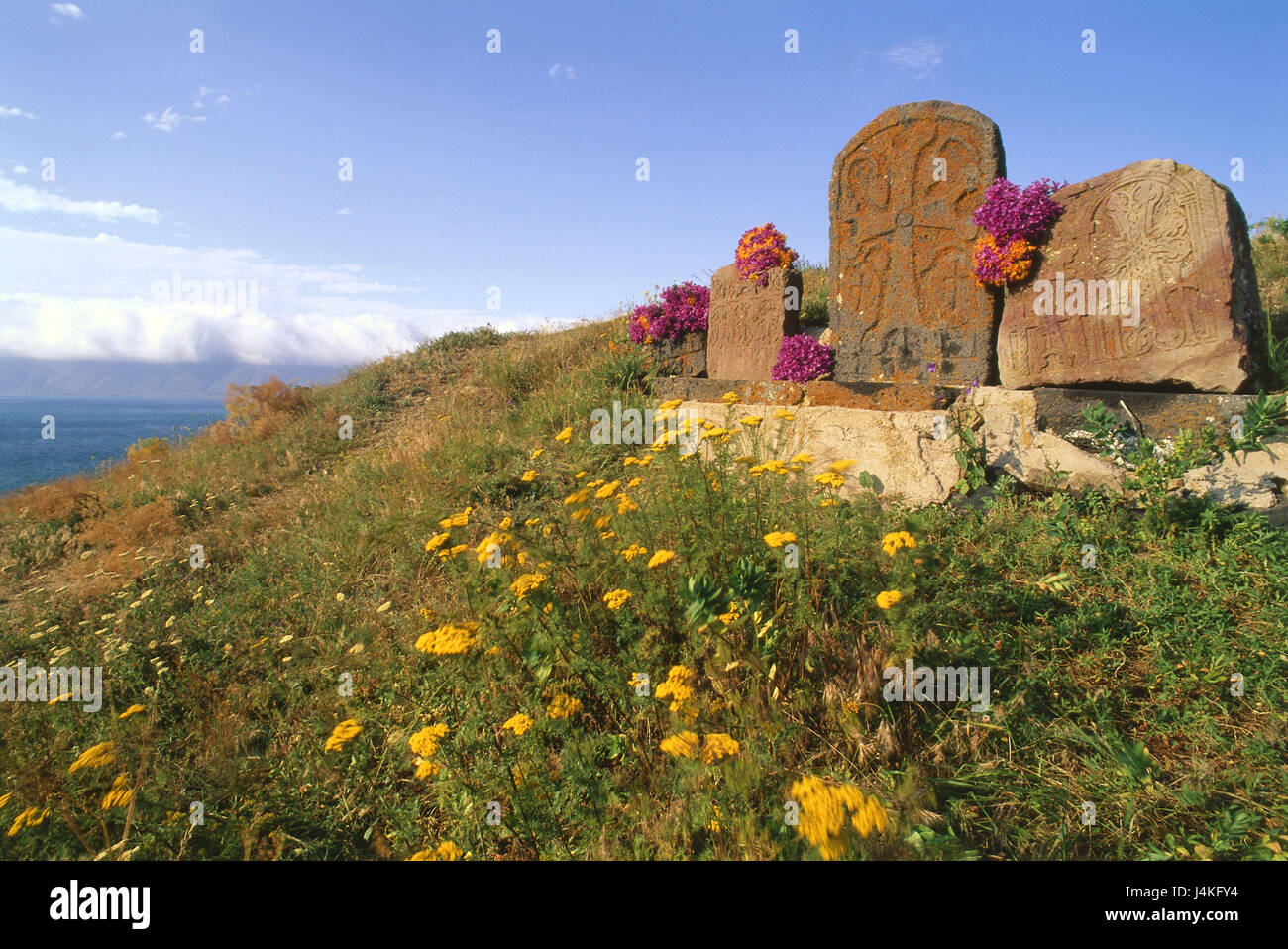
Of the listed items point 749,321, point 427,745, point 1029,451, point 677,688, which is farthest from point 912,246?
point 427,745

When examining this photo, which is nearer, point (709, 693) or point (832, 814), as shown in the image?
point (832, 814)

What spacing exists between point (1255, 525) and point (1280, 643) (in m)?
1.12

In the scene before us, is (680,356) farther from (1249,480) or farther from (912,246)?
(1249,480)

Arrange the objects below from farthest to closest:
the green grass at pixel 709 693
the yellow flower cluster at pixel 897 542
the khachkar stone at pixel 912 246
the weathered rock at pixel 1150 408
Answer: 1. the khachkar stone at pixel 912 246
2. the weathered rock at pixel 1150 408
3. the yellow flower cluster at pixel 897 542
4. the green grass at pixel 709 693

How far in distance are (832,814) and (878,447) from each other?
416 cm

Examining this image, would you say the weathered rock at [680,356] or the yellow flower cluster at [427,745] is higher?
the weathered rock at [680,356]

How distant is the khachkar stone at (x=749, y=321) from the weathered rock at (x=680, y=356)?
11.1 inches

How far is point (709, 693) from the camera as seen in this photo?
286 cm

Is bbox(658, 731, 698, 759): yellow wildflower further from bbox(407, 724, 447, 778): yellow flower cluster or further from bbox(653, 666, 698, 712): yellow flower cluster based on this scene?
bbox(407, 724, 447, 778): yellow flower cluster

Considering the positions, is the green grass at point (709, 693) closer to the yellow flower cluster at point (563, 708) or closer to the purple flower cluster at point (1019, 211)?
the yellow flower cluster at point (563, 708)

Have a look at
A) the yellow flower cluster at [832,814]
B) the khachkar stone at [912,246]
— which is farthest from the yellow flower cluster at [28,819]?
the khachkar stone at [912,246]

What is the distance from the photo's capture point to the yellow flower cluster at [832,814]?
1581mm
